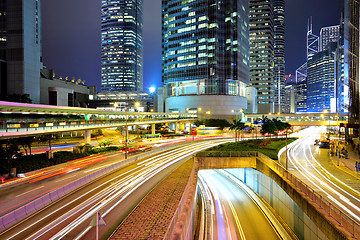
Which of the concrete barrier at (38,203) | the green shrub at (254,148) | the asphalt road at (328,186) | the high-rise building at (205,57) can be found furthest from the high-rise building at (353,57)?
the concrete barrier at (38,203)

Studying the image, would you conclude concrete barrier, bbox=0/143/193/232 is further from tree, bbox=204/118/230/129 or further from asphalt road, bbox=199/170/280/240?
tree, bbox=204/118/230/129

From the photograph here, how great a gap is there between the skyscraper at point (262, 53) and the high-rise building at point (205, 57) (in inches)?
1920

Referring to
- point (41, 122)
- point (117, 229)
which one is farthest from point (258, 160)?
point (41, 122)

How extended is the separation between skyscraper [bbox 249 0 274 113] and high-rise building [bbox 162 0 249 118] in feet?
160

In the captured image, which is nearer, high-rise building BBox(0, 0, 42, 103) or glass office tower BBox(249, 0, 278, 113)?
high-rise building BBox(0, 0, 42, 103)

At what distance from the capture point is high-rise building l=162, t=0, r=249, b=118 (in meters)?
114

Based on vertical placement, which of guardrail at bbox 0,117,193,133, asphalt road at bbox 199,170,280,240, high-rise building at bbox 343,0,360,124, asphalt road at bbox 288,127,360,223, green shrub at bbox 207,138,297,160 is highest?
high-rise building at bbox 343,0,360,124

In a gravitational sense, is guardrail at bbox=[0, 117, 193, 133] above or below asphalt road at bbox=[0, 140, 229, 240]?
above

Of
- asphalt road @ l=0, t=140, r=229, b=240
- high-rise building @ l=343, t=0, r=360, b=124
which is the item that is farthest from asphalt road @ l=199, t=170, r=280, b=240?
high-rise building @ l=343, t=0, r=360, b=124

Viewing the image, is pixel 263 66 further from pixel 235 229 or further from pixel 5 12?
pixel 235 229

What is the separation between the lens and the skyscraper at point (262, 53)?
167 meters

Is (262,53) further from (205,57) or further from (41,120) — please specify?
(41,120)

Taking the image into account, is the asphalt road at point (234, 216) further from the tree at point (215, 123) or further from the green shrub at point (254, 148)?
the tree at point (215, 123)

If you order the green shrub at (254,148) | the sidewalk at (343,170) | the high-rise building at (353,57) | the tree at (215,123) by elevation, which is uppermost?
the high-rise building at (353,57)
